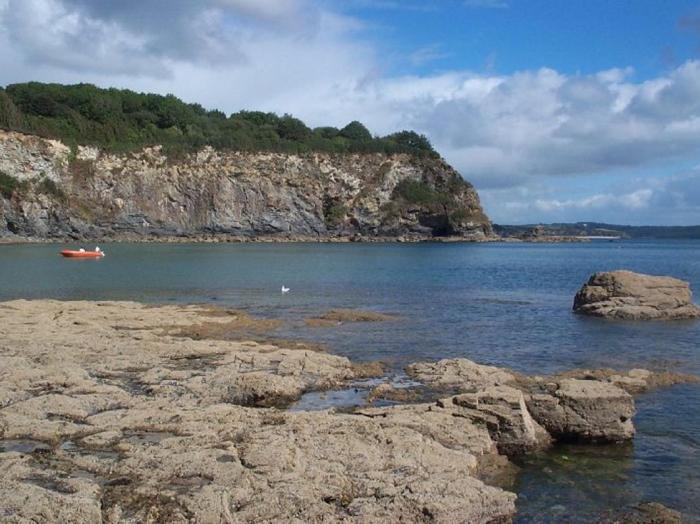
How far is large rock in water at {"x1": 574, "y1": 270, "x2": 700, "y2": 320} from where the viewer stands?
99.2 ft

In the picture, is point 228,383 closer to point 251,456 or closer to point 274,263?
point 251,456

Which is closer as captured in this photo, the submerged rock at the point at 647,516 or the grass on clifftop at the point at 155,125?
the submerged rock at the point at 647,516

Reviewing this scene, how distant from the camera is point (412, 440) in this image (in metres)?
10.8

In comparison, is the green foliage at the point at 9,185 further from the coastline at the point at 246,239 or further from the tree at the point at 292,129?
the tree at the point at 292,129

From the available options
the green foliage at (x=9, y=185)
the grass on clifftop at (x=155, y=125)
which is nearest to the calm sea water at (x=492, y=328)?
the green foliage at (x=9, y=185)

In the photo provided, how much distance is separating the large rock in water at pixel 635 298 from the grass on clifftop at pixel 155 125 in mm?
106382

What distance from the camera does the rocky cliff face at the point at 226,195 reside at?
11000cm

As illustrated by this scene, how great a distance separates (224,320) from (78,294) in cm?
1419

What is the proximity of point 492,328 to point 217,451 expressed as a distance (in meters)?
18.8

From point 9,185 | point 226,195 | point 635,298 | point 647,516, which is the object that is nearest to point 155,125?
point 226,195

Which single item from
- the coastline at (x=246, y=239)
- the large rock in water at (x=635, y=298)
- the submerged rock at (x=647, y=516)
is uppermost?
the large rock in water at (x=635, y=298)

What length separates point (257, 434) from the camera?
35.9 feet

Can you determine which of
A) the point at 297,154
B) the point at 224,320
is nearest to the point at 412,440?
the point at 224,320

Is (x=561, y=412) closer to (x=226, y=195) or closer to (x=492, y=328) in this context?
(x=492, y=328)
